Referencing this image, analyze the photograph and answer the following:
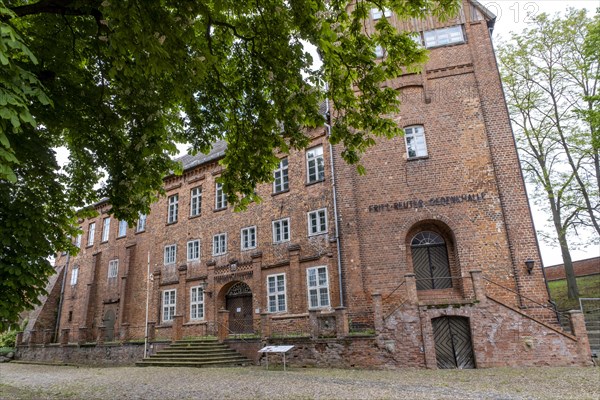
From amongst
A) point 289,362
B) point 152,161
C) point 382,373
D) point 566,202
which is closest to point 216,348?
point 289,362

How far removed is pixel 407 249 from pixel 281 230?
580 cm

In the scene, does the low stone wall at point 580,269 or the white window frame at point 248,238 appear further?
the low stone wall at point 580,269

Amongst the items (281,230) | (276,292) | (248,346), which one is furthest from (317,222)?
(248,346)

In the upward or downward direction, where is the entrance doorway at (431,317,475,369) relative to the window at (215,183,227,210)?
downward

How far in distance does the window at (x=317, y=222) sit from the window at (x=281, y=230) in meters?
1.25

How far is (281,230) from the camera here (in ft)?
59.1

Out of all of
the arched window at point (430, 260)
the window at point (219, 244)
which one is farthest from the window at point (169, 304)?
the arched window at point (430, 260)

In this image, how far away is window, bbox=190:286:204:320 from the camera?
1991 cm

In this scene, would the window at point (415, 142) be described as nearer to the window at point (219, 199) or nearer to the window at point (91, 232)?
the window at point (219, 199)

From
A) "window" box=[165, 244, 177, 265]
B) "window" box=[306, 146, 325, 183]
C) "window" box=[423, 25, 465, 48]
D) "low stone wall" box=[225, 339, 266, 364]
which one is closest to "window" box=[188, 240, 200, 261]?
"window" box=[165, 244, 177, 265]

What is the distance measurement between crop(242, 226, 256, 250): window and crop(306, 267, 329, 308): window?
3647 mm

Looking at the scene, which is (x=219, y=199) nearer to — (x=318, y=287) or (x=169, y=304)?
(x=169, y=304)

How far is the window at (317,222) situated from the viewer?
16578 mm

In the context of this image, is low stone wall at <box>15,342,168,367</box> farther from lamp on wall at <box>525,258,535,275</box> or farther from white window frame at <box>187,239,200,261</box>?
lamp on wall at <box>525,258,535,275</box>
